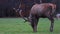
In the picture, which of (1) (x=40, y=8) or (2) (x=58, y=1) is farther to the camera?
(2) (x=58, y=1)

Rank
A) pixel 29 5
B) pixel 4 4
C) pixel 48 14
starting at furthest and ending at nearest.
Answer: pixel 4 4, pixel 29 5, pixel 48 14

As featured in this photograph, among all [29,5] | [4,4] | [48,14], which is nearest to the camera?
[48,14]

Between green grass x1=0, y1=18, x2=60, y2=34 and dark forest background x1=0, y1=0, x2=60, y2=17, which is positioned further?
dark forest background x1=0, y1=0, x2=60, y2=17

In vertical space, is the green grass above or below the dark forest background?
above

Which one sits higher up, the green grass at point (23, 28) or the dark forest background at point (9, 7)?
the green grass at point (23, 28)

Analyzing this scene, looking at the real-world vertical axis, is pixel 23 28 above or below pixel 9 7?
above

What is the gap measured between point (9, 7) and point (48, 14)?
17.7 metres

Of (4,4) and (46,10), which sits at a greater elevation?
(46,10)

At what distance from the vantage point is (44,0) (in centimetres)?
3150

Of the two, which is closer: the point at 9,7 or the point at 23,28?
the point at 23,28

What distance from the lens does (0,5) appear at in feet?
107

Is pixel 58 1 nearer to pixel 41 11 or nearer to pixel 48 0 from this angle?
pixel 48 0

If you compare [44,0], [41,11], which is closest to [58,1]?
[44,0]

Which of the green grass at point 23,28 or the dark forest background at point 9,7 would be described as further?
the dark forest background at point 9,7
